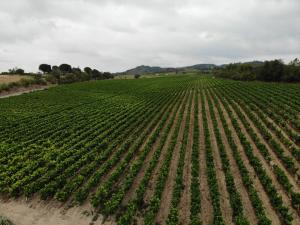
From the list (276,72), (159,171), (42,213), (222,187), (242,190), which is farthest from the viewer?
(276,72)

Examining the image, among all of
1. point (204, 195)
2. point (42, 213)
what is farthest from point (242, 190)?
point (42, 213)

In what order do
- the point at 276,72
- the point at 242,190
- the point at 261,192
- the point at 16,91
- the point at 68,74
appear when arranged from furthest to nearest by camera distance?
the point at 68,74 < the point at 276,72 < the point at 16,91 < the point at 242,190 < the point at 261,192

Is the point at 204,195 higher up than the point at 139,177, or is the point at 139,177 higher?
the point at 139,177

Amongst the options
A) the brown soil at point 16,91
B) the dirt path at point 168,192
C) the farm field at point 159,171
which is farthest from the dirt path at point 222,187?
the brown soil at point 16,91

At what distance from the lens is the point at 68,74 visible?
11644 centimetres

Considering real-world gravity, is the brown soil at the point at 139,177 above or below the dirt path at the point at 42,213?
above

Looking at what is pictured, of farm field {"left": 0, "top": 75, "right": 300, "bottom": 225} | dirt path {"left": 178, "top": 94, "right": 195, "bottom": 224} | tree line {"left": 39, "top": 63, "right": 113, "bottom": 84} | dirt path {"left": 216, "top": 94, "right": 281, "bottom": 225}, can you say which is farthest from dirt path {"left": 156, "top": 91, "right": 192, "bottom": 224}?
tree line {"left": 39, "top": 63, "right": 113, "bottom": 84}

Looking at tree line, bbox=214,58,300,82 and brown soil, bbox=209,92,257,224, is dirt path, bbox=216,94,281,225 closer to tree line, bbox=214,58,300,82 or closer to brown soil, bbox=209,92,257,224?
brown soil, bbox=209,92,257,224

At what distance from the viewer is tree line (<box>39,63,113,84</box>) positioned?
109 meters

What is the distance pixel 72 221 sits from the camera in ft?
35.6

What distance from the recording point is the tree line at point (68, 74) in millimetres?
108875

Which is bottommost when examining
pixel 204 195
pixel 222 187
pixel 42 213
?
pixel 42 213

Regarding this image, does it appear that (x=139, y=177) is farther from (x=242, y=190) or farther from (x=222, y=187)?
(x=242, y=190)

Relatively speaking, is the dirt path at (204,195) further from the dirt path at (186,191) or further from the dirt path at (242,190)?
the dirt path at (242,190)
